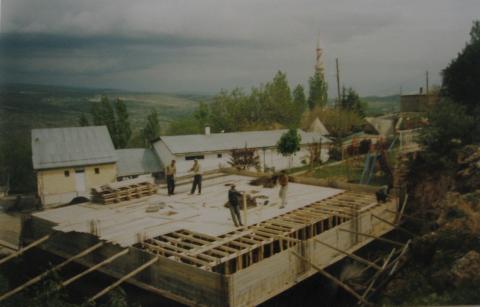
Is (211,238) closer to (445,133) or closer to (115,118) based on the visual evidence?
(115,118)

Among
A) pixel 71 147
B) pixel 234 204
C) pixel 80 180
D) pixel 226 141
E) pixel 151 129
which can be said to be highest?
pixel 151 129

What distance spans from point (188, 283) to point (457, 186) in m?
10.0

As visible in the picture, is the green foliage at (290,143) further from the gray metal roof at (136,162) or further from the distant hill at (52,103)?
the distant hill at (52,103)

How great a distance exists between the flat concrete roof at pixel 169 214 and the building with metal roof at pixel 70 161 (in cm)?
59

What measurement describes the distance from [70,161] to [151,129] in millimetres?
9256

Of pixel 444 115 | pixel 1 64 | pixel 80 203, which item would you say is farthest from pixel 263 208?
pixel 1 64

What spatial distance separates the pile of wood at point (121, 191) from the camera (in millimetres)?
13469

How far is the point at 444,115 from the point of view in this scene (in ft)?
46.0

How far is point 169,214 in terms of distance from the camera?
1238cm

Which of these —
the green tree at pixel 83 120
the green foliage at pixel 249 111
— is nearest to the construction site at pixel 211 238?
the green tree at pixel 83 120

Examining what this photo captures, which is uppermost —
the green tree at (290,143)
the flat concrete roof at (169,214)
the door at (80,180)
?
the green tree at (290,143)

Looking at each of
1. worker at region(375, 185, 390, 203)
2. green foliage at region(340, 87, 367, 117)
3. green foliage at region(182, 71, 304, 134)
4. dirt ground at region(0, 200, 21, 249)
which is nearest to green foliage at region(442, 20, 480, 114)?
worker at region(375, 185, 390, 203)

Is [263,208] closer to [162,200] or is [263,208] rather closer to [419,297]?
[162,200]

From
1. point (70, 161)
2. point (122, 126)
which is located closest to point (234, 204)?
point (70, 161)
